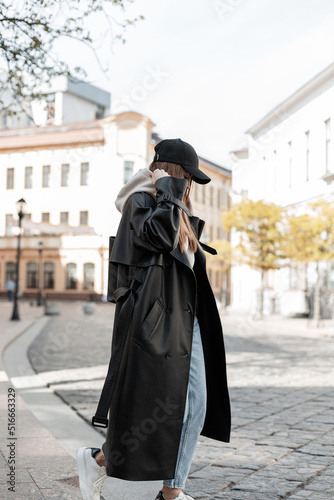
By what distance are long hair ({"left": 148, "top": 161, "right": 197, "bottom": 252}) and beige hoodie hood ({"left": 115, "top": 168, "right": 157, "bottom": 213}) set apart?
0.24ft

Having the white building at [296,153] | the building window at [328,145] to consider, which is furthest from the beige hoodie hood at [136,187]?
the building window at [328,145]

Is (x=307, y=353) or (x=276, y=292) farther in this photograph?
(x=276, y=292)

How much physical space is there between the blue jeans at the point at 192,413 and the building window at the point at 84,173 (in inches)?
1814

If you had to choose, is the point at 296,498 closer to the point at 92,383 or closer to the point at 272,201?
the point at 92,383

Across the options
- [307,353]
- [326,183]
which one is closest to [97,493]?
[307,353]

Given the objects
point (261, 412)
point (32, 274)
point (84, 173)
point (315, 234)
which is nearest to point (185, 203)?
point (261, 412)

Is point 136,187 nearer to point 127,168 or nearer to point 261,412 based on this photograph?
point 261,412

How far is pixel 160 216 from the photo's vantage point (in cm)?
296

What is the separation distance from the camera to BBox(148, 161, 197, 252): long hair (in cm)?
306

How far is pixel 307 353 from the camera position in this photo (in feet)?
41.7

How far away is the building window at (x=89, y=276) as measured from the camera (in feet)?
157

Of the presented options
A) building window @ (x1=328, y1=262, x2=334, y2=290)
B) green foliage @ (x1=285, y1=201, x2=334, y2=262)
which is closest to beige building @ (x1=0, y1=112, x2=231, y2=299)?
building window @ (x1=328, y1=262, x2=334, y2=290)

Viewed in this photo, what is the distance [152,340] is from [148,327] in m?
0.06

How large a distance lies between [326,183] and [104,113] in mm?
48525
